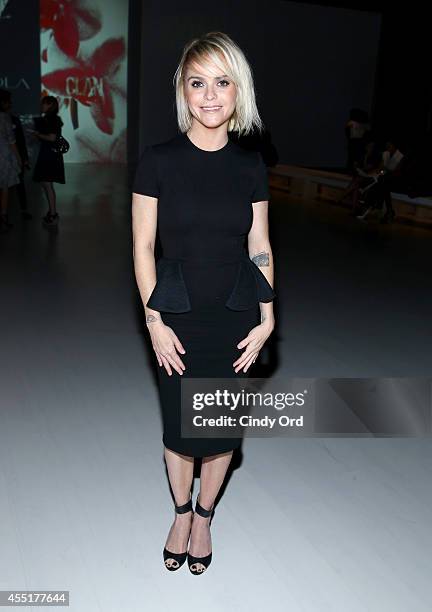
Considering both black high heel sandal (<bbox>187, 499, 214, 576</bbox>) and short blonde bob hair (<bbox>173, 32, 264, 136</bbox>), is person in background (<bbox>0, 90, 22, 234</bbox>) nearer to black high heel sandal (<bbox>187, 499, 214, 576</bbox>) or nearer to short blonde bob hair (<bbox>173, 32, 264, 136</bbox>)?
short blonde bob hair (<bbox>173, 32, 264, 136</bbox>)

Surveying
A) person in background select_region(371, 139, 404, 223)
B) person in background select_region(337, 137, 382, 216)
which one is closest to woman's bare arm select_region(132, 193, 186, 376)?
person in background select_region(371, 139, 404, 223)

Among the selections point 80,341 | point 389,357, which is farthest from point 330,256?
point 80,341

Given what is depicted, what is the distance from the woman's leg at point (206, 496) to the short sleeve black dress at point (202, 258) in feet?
0.33

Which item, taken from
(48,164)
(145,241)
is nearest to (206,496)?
(145,241)

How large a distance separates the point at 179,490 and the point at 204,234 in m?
0.82

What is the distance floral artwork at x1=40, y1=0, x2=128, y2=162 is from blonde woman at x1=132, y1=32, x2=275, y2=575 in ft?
45.3

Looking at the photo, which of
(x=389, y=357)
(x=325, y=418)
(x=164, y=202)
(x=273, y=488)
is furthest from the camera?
(x=389, y=357)

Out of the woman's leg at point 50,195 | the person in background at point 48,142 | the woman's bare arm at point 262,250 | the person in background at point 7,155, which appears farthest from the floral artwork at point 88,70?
the woman's bare arm at point 262,250

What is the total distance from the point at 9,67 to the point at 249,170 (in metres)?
13.8

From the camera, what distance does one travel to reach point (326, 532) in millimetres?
2338

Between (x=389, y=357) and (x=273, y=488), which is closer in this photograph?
(x=273, y=488)

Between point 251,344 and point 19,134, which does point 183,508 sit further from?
point 19,134

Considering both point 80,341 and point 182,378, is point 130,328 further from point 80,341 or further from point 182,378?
point 182,378

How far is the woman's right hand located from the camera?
192 cm
